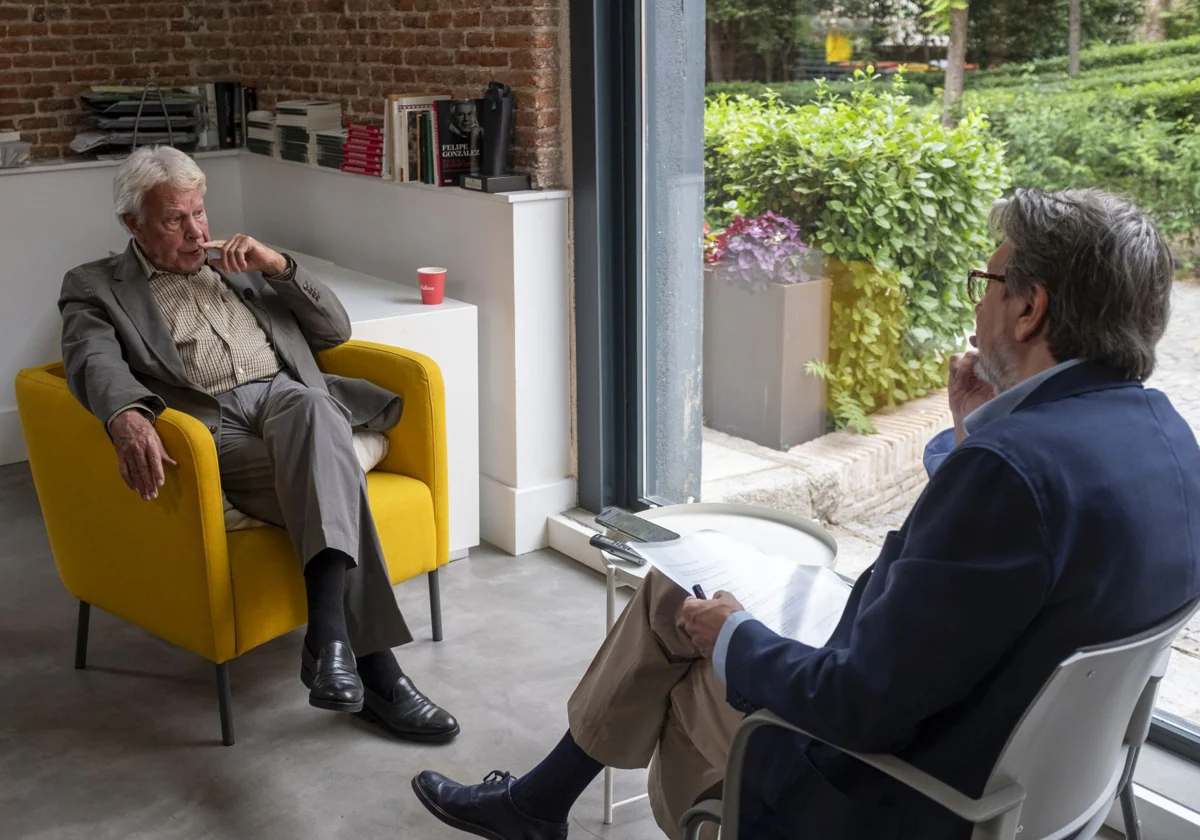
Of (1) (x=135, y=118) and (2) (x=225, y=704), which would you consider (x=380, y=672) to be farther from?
(1) (x=135, y=118)

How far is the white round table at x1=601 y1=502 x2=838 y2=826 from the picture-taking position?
7.34 ft

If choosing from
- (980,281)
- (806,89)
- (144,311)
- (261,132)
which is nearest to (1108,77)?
(806,89)

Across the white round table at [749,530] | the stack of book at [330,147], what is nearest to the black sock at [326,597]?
the white round table at [749,530]

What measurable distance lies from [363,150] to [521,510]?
141 cm

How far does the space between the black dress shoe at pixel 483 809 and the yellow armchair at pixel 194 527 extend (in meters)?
0.62

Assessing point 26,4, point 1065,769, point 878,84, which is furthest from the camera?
point 26,4

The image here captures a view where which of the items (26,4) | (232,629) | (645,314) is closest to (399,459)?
(232,629)

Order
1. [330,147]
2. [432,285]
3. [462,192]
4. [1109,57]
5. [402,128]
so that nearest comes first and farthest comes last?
1. [1109,57]
2. [432,285]
3. [462,192]
4. [402,128]
5. [330,147]

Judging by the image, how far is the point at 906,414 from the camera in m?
3.13

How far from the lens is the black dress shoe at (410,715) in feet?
9.26

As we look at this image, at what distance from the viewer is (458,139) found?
3.88 m

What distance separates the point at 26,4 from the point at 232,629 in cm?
341

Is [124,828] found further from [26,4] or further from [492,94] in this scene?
[26,4]

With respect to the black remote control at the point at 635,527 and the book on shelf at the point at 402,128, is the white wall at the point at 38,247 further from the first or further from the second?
the black remote control at the point at 635,527
